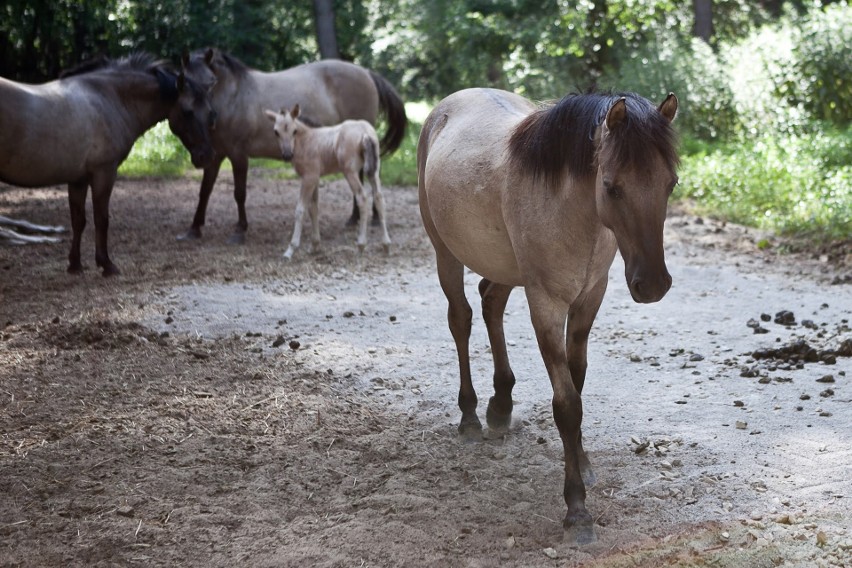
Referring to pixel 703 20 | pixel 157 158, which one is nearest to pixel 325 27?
pixel 157 158

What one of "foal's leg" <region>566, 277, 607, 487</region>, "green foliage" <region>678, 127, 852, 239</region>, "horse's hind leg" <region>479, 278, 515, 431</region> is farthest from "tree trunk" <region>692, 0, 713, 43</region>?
"foal's leg" <region>566, 277, 607, 487</region>

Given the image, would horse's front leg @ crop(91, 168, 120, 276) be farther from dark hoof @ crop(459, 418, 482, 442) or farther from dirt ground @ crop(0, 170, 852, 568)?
dark hoof @ crop(459, 418, 482, 442)

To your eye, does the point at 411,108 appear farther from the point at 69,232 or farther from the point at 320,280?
the point at 320,280

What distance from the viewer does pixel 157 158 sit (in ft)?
48.3

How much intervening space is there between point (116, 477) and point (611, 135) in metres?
2.70

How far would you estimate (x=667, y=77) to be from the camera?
15070mm

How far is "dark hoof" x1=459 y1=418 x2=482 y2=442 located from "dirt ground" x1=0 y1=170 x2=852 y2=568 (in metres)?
0.07

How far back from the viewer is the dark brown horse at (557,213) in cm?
315

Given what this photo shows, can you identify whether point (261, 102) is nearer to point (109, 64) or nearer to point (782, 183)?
point (109, 64)

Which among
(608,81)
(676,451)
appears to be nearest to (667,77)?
(608,81)

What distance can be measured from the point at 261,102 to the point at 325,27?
26.1 ft

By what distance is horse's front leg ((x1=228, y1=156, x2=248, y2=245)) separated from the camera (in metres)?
A: 9.93

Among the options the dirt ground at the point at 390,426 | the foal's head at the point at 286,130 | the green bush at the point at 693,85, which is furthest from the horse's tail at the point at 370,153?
the green bush at the point at 693,85

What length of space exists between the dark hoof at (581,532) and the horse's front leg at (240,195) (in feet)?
22.9
